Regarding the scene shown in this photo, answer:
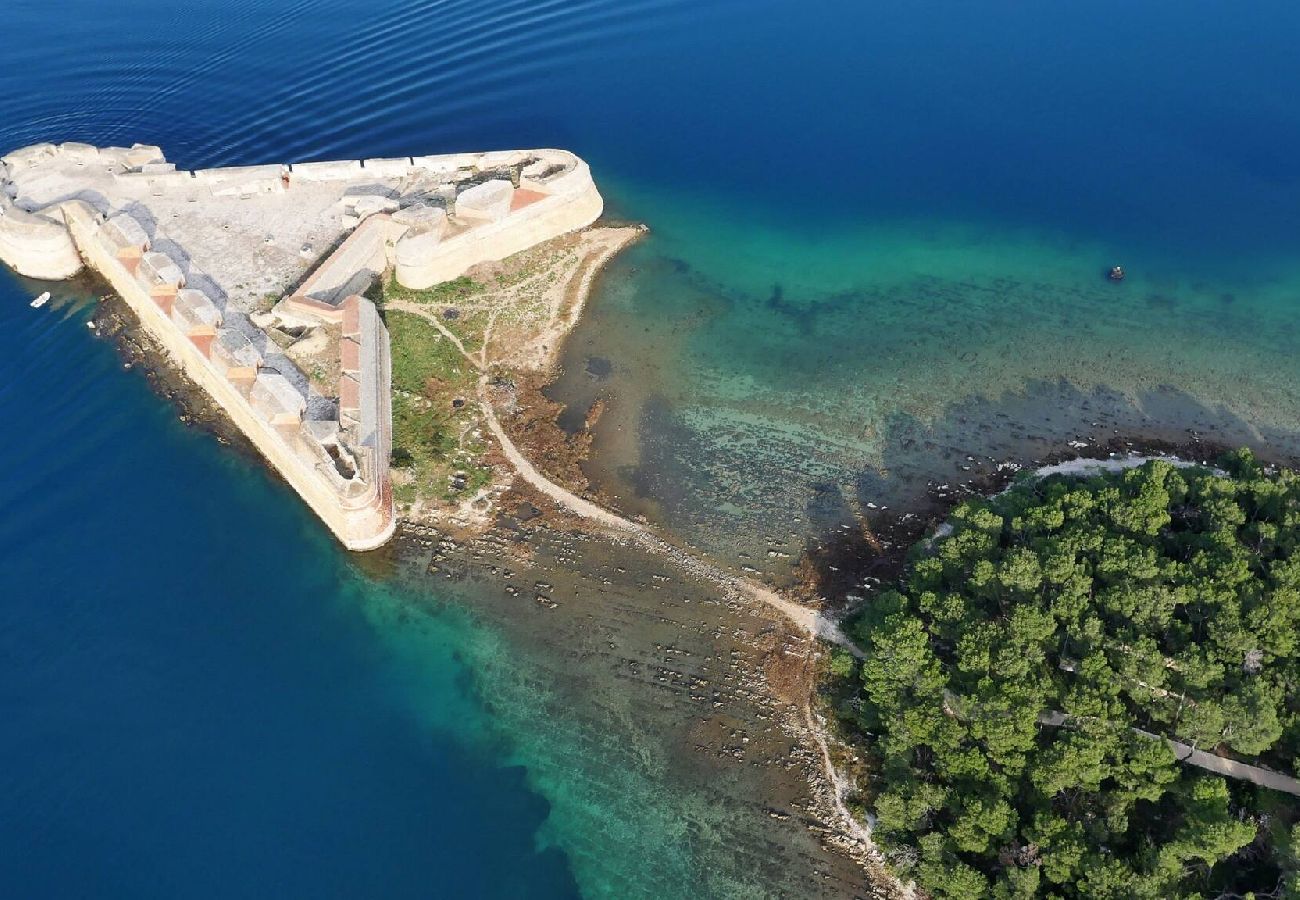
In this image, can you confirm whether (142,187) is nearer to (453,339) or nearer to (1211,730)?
(453,339)

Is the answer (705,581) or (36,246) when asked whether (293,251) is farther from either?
(705,581)

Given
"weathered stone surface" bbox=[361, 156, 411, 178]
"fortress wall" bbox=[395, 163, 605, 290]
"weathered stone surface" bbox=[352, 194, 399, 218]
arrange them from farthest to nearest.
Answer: "weathered stone surface" bbox=[361, 156, 411, 178]
"weathered stone surface" bbox=[352, 194, 399, 218]
"fortress wall" bbox=[395, 163, 605, 290]

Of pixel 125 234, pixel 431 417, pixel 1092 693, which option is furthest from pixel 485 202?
pixel 1092 693

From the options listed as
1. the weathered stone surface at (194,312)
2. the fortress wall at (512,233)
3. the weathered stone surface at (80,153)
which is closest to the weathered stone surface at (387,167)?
the fortress wall at (512,233)

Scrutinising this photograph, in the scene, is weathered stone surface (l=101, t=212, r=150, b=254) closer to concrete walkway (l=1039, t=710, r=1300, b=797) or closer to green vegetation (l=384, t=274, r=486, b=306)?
green vegetation (l=384, t=274, r=486, b=306)

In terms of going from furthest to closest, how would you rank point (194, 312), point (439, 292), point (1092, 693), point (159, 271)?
1. point (439, 292)
2. point (159, 271)
3. point (194, 312)
4. point (1092, 693)

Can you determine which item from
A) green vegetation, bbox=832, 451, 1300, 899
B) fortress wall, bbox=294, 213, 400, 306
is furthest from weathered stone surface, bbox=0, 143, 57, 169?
green vegetation, bbox=832, 451, 1300, 899
